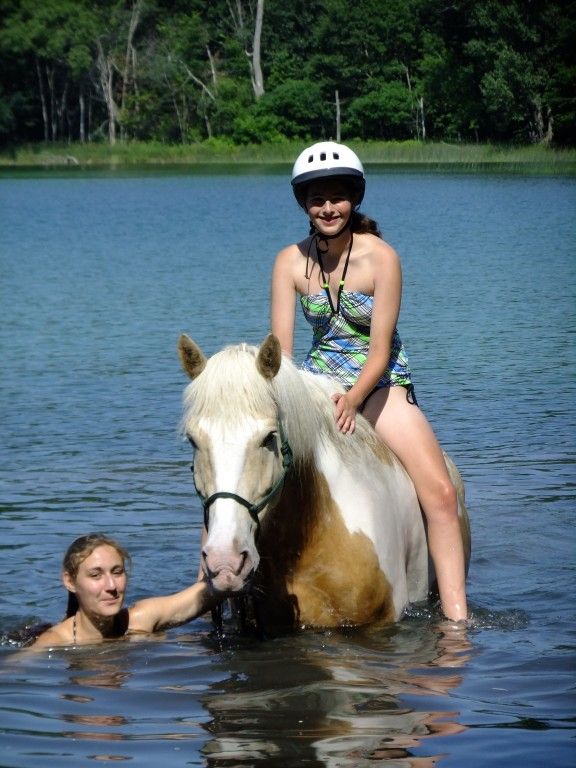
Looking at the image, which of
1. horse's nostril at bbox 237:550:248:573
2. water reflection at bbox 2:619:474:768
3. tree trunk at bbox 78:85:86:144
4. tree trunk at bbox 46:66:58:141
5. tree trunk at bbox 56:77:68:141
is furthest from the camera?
tree trunk at bbox 56:77:68:141

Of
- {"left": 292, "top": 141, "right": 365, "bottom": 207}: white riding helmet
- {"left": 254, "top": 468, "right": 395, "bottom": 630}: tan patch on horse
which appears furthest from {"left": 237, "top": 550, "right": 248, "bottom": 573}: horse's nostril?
{"left": 292, "top": 141, "right": 365, "bottom": 207}: white riding helmet

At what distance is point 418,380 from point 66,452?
4569 mm

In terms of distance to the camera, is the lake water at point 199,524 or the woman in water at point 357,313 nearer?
the lake water at point 199,524

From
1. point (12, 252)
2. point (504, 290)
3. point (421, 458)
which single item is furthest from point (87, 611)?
point (12, 252)

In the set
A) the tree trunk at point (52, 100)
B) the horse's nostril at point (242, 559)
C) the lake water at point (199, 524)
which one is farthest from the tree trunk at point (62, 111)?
the horse's nostril at point (242, 559)

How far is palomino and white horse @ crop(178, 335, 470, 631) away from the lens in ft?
16.3

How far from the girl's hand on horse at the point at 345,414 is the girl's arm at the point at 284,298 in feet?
1.56

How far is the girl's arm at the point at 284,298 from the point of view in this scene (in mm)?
6082

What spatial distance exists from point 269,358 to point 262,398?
0.15 meters

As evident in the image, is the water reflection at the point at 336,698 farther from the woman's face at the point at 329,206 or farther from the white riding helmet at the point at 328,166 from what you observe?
the white riding helmet at the point at 328,166

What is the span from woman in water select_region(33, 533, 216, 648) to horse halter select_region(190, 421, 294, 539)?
39.0 inches

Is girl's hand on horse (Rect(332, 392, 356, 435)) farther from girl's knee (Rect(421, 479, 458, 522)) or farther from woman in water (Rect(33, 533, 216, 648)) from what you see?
woman in water (Rect(33, 533, 216, 648))

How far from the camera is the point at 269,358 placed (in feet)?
16.7

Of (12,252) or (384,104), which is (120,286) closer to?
Result: (12,252)
